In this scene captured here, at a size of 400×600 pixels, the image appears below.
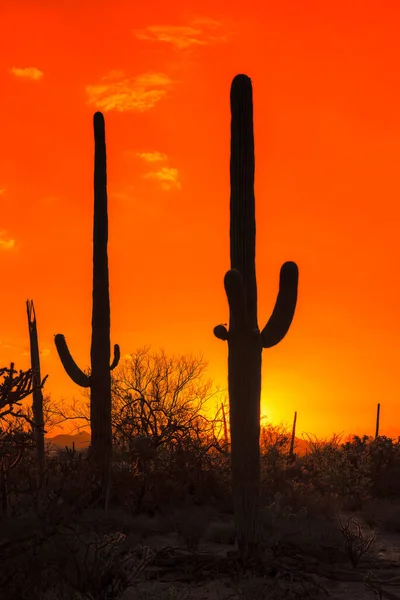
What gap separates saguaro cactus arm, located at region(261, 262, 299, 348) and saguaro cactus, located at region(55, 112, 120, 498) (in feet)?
19.2

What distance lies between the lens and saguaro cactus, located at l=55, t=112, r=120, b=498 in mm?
16250

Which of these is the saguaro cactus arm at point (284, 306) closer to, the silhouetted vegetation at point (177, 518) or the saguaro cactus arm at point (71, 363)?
the silhouetted vegetation at point (177, 518)

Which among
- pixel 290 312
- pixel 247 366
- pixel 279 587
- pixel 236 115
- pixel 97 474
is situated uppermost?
pixel 236 115

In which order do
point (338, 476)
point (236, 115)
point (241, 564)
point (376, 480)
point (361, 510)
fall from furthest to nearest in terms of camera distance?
point (376, 480) < point (338, 476) < point (361, 510) < point (236, 115) < point (241, 564)

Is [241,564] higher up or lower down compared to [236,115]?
lower down

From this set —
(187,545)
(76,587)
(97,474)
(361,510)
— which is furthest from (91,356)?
(76,587)

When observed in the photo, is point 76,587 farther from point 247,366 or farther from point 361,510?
point 361,510

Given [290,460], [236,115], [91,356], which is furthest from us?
[290,460]

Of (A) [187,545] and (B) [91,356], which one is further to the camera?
(B) [91,356]

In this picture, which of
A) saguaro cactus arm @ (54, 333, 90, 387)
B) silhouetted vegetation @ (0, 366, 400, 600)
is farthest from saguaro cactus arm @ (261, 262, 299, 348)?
saguaro cactus arm @ (54, 333, 90, 387)

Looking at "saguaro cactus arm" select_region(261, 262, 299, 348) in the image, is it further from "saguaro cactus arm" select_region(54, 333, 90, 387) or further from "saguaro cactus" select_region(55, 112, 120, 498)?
"saguaro cactus arm" select_region(54, 333, 90, 387)

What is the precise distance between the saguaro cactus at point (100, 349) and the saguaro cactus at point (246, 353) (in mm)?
4925

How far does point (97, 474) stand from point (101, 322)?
309 cm

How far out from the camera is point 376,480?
21906mm
